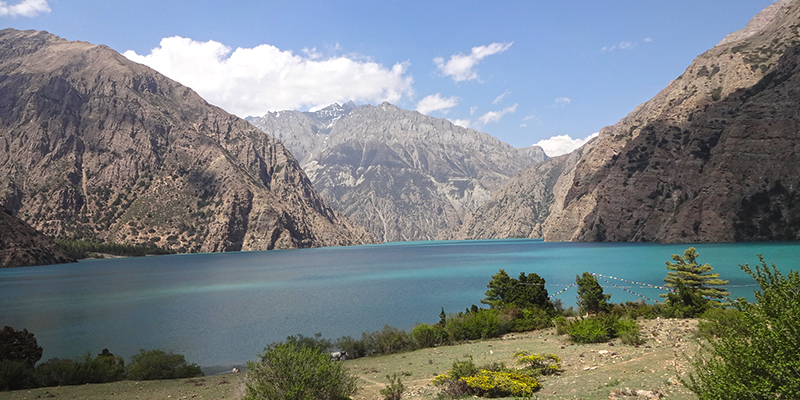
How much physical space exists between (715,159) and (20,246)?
164 meters

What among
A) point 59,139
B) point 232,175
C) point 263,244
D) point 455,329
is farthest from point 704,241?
point 59,139

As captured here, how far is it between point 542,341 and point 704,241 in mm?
107301

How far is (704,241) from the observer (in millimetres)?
104625

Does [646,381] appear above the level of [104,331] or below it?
above

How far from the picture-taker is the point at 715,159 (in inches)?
4336

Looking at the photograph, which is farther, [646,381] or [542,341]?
[542,341]

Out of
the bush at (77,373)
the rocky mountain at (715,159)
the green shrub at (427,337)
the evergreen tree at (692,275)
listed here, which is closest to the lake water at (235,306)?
the evergreen tree at (692,275)

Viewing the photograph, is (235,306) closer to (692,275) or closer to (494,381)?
(494,381)

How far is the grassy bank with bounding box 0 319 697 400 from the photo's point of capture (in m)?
10.7

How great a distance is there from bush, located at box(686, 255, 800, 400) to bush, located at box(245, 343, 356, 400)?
7.74 m

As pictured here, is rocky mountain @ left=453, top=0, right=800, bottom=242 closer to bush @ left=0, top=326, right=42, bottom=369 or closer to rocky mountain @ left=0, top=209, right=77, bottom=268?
bush @ left=0, top=326, right=42, bottom=369

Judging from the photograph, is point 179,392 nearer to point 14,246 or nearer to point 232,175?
point 14,246

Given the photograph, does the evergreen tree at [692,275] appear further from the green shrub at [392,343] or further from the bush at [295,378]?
the bush at [295,378]

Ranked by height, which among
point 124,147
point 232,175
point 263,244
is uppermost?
point 124,147
